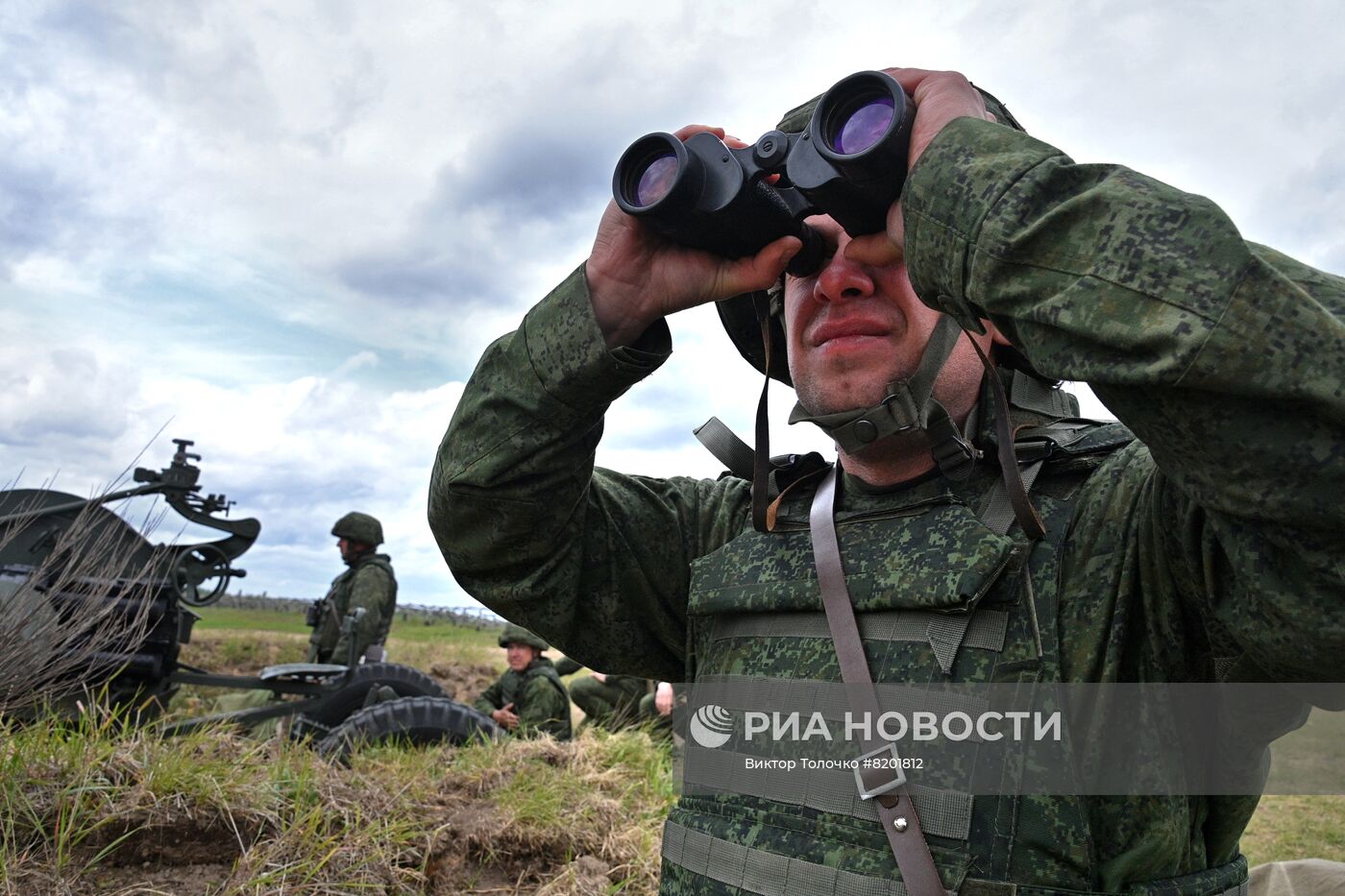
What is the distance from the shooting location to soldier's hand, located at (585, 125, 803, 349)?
2021mm

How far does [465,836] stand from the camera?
3465mm

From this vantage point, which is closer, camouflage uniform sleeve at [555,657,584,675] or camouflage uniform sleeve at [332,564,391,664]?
camouflage uniform sleeve at [332,564,391,664]

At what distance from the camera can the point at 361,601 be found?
9.55 metres

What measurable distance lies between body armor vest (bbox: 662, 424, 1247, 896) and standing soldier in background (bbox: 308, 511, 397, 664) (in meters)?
7.71

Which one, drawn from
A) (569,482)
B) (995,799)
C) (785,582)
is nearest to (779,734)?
(785,582)

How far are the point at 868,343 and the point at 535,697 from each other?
23.7ft

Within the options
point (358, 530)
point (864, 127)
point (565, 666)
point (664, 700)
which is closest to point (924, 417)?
point (864, 127)

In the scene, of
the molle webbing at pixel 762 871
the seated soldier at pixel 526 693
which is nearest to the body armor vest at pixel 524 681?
the seated soldier at pixel 526 693

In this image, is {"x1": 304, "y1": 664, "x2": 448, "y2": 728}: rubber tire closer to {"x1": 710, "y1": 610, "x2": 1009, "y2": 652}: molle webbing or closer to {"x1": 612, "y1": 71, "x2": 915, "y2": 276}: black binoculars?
{"x1": 710, "y1": 610, "x2": 1009, "y2": 652}: molle webbing

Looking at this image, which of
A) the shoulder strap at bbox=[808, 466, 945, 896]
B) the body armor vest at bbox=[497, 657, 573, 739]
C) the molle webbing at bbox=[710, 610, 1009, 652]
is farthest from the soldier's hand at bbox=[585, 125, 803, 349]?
the body armor vest at bbox=[497, 657, 573, 739]

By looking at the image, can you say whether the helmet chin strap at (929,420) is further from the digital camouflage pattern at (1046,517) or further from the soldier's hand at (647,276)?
the soldier's hand at (647,276)

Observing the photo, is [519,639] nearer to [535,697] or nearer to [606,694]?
[535,697]

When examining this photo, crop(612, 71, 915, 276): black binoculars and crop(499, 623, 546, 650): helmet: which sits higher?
crop(612, 71, 915, 276): black binoculars

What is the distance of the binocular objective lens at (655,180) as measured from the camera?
193cm
